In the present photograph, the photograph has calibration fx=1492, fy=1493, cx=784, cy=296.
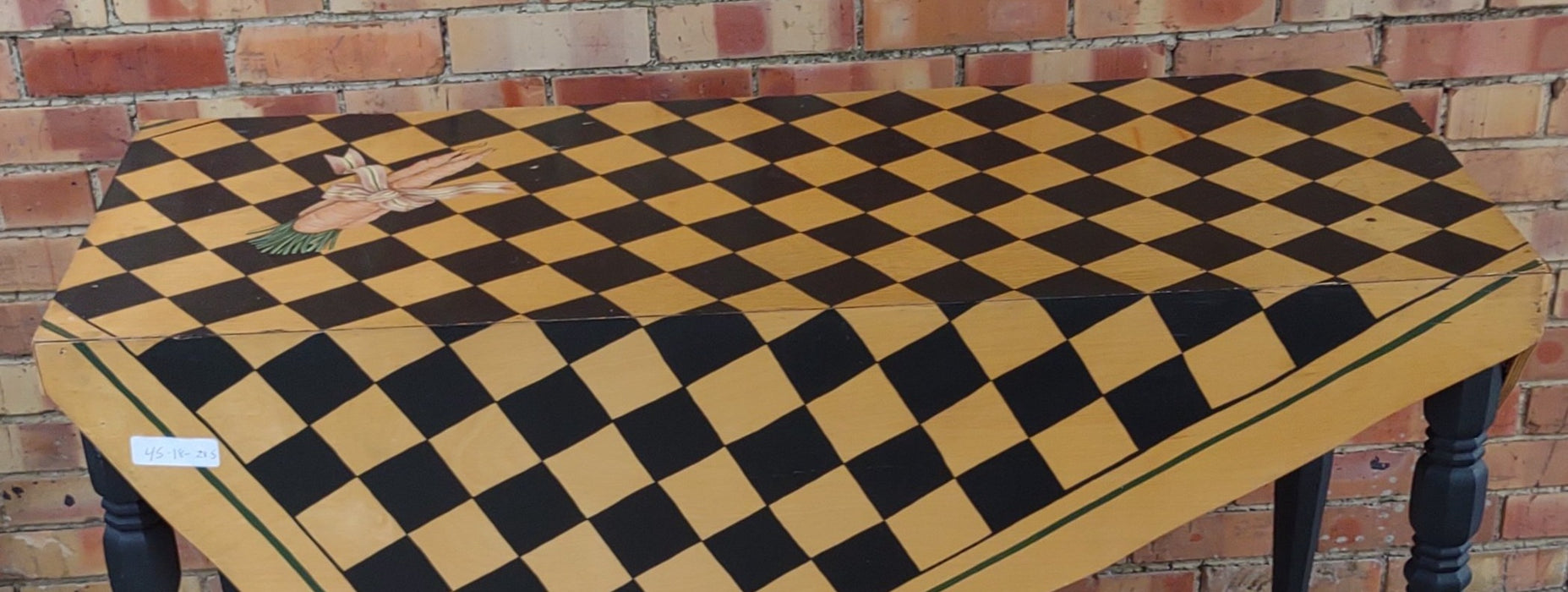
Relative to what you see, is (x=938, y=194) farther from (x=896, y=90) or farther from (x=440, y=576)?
(x=440, y=576)

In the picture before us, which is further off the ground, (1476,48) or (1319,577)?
(1476,48)

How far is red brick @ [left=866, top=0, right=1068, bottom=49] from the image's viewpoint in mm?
1728

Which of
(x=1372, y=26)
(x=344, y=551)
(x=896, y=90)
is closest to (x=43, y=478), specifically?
(x=344, y=551)

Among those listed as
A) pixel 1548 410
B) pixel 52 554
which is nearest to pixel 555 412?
pixel 52 554

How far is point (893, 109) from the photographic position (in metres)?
1.60

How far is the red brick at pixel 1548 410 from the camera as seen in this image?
6.40 ft

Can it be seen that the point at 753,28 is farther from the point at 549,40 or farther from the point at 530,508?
the point at 530,508

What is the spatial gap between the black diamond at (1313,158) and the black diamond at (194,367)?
96 cm

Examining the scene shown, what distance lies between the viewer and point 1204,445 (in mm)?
1248

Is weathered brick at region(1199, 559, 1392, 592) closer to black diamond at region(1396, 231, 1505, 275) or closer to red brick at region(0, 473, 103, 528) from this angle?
black diamond at region(1396, 231, 1505, 275)

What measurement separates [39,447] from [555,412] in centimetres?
102

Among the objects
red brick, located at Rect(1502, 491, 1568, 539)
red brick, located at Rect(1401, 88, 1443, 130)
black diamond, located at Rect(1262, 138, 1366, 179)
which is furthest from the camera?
red brick, located at Rect(1502, 491, 1568, 539)

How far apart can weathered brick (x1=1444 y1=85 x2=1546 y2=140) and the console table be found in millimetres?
478

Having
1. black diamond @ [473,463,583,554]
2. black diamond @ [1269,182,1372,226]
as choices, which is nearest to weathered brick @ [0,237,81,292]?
black diamond @ [473,463,583,554]
